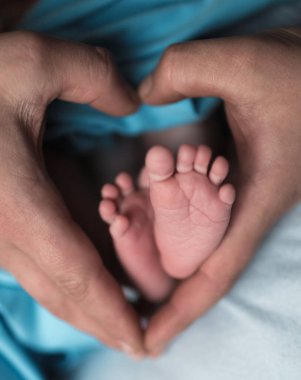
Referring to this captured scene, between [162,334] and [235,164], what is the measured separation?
291 mm

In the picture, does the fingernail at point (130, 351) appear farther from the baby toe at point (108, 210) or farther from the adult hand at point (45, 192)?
the baby toe at point (108, 210)

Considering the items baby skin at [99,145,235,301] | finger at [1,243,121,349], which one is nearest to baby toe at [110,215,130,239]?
baby skin at [99,145,235,301]

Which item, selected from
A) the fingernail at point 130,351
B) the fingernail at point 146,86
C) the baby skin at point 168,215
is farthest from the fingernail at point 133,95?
the fingernail at point 130,351

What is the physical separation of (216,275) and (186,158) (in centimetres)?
19

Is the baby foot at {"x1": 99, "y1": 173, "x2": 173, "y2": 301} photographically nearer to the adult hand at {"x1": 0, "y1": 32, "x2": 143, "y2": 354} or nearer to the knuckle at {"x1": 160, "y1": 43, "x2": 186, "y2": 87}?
the adult hand at {"x1": 0, "y1": 32, "x2": 143, "y2": 354}

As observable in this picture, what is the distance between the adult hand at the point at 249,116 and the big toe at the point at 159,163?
12cm

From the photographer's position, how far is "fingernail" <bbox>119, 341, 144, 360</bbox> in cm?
72

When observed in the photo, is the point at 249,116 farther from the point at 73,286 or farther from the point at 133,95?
the point at 73,286

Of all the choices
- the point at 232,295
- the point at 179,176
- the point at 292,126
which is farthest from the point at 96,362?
the point at 292,126

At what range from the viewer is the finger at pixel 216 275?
642 millimetres

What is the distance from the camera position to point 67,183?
78 cm

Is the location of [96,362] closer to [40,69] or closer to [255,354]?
[255,354]

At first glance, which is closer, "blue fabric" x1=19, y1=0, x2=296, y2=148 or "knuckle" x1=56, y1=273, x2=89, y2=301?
"knuckle" x1=56, y1=273, x2=89, y2=301

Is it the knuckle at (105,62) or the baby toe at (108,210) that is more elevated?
the knuckle at (105,62)
